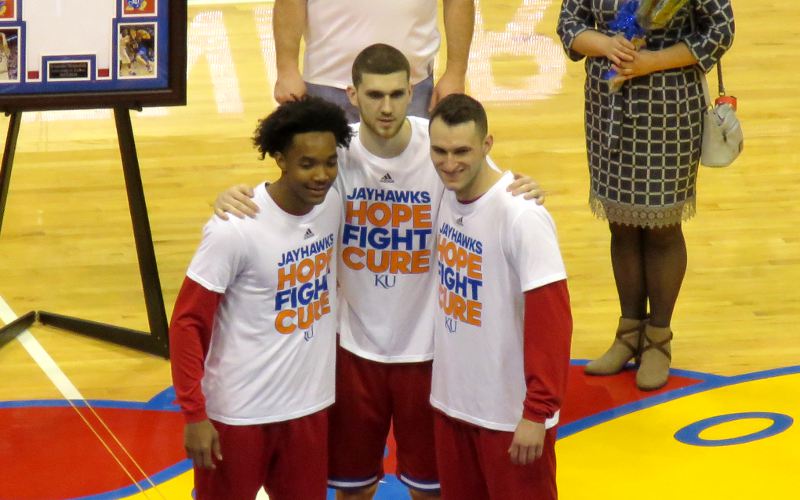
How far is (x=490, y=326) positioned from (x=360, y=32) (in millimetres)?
1347

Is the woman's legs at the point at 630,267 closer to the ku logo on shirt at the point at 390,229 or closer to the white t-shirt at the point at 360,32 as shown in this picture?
the white t-shirt at the point at 360,32

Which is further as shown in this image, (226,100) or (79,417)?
(226,100)

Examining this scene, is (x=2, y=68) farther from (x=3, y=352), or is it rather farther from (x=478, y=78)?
(x=478, y=78)

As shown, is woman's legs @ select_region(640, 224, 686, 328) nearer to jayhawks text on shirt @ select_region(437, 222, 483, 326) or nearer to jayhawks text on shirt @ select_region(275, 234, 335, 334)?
jayhawks text on shirt @ select_region(437, 222, 483, 326)

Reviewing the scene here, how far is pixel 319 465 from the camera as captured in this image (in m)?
3.49

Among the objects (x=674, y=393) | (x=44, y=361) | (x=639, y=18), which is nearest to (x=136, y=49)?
(x=44, y=361)

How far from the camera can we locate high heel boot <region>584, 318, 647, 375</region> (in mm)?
5109

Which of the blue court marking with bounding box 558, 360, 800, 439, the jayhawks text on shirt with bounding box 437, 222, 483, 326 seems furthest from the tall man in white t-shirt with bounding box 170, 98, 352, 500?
the blue court marking with bounding box 558, 360, 800, 439

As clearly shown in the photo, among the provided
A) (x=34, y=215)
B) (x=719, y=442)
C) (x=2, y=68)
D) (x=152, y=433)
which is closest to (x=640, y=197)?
(x=719, y=442)

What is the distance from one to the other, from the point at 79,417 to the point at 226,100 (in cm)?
372

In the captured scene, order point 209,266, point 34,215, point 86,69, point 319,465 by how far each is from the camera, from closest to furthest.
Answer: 1. point 209,266
2. point 319,465
3. point 86,69
4. point 34,215

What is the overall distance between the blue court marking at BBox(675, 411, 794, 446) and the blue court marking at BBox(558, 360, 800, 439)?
20 cm

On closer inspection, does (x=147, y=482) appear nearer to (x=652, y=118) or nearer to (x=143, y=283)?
(x=143, y=283)

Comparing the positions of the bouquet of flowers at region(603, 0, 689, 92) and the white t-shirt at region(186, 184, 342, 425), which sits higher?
the bouquet of flowers at region(603, 0, 689, 92)
